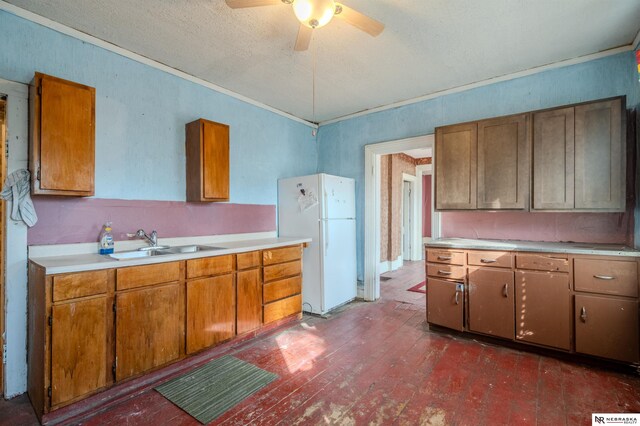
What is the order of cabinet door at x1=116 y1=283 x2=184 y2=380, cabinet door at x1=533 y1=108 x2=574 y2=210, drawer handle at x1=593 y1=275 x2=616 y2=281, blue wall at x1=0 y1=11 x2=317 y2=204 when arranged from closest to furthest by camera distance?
1. cabinet door at x1=116 y1=283 x2=184 y2=380
2. blue wall at x1=0 y1=11 x2=317 y2=204
3. drawer handle at x1=593 y1=275 x2=616 y2=281
4. cabinet door at x1=533 y1=108 x2=574 y2=210

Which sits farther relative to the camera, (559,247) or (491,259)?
(491,259)

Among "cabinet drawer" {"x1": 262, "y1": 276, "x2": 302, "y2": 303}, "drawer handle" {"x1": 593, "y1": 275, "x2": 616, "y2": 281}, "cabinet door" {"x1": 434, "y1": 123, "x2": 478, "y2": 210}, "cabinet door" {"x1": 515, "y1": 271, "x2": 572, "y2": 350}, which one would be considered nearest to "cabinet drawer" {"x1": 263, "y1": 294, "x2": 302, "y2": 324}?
"cabinet drawer" {"x1": 262, "y1": 276, "x2": 302, "y2": 303}

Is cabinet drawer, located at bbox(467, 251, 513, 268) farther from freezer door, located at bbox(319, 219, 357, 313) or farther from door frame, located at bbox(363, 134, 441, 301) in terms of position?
freezer door, located at bbox(319, 219, 357, 313)

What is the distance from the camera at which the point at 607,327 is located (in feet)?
7.57

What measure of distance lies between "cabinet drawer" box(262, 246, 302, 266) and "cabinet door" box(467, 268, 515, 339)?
181 centimetres

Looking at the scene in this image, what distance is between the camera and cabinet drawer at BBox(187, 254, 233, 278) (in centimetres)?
246

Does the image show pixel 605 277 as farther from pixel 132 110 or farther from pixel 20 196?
pixel 20 196

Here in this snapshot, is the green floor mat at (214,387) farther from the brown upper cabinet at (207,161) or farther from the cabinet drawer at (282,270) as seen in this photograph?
the brown upper cabinet at (207,161)

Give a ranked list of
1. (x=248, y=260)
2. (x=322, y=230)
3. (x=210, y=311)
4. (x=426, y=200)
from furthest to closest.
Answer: (x=426, y=200)
(x=322, y=230)
(x=248, y=260)
(x=210, y=311)

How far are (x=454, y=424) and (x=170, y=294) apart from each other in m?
2.10

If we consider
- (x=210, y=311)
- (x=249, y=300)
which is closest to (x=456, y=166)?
(x=249, y=300)

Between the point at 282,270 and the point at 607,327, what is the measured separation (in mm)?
2806

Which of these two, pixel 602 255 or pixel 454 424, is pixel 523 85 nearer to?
pixel 602 255

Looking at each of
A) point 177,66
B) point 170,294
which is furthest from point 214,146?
point 170,294
